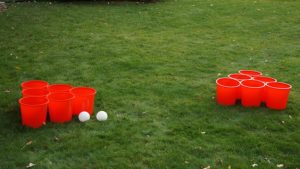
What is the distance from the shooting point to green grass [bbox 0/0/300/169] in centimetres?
487

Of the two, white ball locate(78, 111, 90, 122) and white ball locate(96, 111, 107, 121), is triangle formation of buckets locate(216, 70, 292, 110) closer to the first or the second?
white ball locate(96, 111, 107, 121)

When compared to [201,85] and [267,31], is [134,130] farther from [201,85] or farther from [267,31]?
[267,31]

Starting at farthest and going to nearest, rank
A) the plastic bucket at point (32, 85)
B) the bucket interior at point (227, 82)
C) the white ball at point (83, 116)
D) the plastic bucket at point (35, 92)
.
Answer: the bucket interior at point (227, 82) < the plastic bucket at point (32, 85) < the plastic bucket at point (35, 92) < the white ball at point (83, 116)

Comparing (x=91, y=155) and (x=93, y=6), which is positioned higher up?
(x=93, y=6)

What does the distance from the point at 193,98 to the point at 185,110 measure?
52cm

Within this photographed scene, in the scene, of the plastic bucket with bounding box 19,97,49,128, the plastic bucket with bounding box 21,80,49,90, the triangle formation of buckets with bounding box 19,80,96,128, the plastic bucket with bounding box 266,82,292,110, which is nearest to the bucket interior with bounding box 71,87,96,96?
the triangle formation of buckets with bounding box 19,80,96,128

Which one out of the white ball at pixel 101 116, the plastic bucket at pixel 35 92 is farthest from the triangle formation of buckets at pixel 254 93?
the plastic bucket at pixel 35 92

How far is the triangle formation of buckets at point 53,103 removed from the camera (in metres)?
5.23

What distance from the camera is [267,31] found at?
10.8m

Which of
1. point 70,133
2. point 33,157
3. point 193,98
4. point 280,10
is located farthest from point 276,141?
point 280,10

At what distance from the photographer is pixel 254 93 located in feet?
19.5

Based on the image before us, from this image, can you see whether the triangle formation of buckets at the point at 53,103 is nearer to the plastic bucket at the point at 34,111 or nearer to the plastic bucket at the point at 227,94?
the plastic bucket at the point at 34,111

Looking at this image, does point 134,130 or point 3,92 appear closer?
point 134,130

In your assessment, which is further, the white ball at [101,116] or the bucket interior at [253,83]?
the bucket interior at [253,83]
